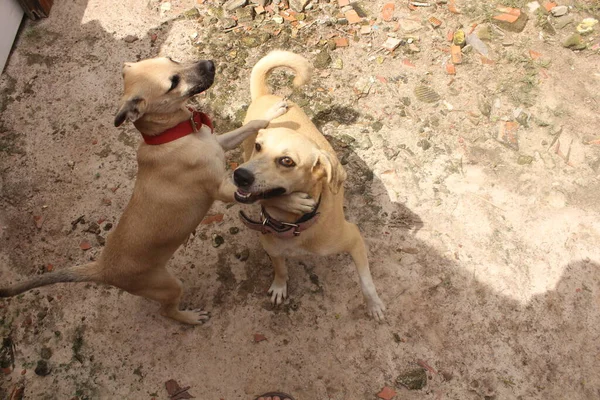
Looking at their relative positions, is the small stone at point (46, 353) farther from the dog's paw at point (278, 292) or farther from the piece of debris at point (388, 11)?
the piece of debris at point (388, 11)

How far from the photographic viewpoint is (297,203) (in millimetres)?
2928

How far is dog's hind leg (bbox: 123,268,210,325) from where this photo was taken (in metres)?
3.37

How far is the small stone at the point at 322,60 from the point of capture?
522 centimetres

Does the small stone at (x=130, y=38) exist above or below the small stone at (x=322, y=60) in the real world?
above

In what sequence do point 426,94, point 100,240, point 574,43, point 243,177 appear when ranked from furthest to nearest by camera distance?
1. point 574,43
2. point 426,94
3. point 100,240
4. point 243,177

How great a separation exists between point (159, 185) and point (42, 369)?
2036 millimetres

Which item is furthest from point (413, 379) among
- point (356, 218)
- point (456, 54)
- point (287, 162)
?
point (456, 54)

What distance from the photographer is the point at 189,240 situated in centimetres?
438

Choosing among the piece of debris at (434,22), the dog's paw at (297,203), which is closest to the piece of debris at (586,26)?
the piece of debris at (434,22)

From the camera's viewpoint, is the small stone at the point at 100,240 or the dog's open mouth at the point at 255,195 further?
the small stone at the point at 100,240

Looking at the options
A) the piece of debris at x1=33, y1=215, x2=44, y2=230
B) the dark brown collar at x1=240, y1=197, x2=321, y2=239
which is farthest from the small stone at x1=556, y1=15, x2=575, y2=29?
the piece of debris at x1=33, y1=215, x2=44, y2=230

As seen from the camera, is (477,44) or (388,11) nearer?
(477,44)

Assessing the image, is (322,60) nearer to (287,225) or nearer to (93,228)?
(287,225)

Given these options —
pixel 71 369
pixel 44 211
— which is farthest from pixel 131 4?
pixel 71 369
